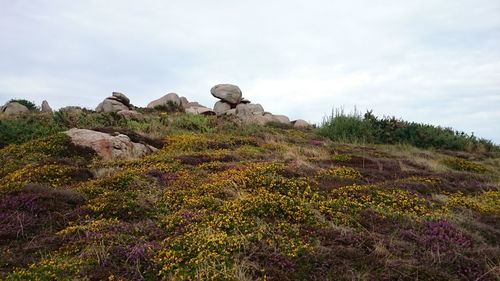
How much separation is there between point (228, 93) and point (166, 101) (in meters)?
5.89

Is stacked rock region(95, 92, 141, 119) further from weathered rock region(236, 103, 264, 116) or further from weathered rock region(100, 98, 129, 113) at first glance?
weathered rock region(236, 103, 264, 116)

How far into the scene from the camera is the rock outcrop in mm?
25953

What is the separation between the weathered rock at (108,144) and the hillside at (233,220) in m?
0.33

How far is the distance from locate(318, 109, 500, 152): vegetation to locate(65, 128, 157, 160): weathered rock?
35.1ft

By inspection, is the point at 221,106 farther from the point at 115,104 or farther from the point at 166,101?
the point at 115,104

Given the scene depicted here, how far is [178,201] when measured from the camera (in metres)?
7.82

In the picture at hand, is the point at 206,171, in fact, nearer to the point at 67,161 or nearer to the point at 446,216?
the point at 67,161

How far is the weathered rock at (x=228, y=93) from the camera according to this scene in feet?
111

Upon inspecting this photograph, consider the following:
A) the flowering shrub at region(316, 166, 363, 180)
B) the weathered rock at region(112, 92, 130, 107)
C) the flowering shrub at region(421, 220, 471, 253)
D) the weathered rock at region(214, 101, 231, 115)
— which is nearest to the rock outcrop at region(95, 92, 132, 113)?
the weathered rock at region(112, 92, 130, 107)

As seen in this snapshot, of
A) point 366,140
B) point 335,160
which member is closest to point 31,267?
point 335,160

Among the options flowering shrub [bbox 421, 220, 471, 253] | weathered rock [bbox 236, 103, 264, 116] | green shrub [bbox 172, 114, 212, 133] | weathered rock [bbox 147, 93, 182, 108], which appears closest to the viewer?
flowering shrub [bbox 421, 220, 471, 253]

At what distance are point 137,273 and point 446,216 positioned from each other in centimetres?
529

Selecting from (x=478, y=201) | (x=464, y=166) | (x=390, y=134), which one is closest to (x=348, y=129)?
(x=390, y=134)

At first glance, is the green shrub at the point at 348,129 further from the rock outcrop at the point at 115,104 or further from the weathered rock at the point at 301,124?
the rock outcrop at the point at 115,104
